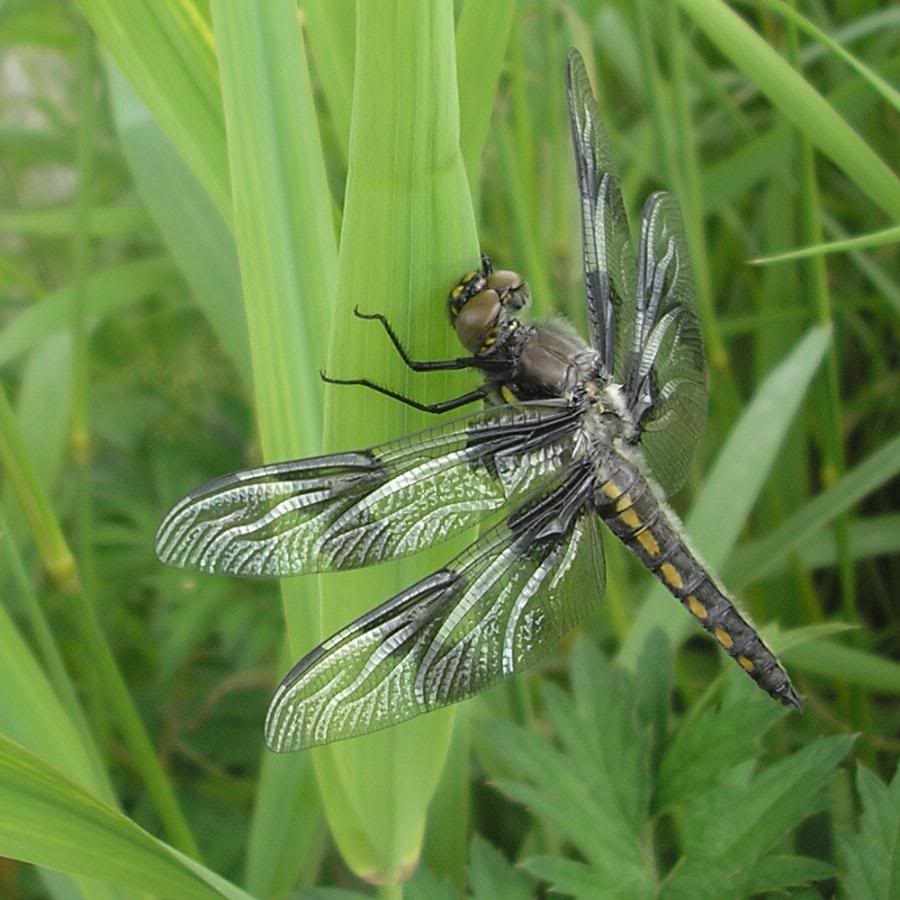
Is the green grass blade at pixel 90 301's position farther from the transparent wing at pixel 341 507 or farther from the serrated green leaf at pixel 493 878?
the serrated green leaf at pixel 493 878

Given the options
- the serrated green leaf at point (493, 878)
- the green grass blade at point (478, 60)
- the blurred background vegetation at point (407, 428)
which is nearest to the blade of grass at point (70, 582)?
the blurred background vegetation at point (407, 428)

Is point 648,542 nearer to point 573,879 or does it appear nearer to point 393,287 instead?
point 573,879

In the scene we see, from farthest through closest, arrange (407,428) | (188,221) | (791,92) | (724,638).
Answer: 1. (188,221)
2. (724,638)
3. (791,92)
4. (407,428)

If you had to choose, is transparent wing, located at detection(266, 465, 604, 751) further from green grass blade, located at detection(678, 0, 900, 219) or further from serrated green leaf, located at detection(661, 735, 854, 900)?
green grass blade, located at detection(678, 0, 900, 219)

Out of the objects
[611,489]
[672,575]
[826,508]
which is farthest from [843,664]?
[611,489]

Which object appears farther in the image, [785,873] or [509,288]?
[509,288]

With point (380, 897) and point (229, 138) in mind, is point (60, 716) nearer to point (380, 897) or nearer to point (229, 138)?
point (380, 897)
